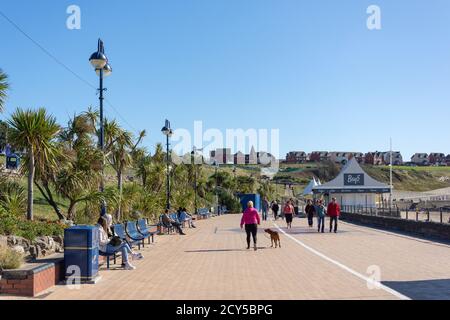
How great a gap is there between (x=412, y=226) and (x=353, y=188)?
28541 mm

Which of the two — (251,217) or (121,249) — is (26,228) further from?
(251,217)

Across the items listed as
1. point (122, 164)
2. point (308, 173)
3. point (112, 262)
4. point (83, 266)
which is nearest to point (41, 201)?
point (122, 164)

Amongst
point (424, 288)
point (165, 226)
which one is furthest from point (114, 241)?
point (165, 226)

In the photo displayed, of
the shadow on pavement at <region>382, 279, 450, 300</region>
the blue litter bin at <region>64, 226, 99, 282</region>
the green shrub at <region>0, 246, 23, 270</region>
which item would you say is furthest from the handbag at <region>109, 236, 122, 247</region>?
the shadow on pavement at <region>382, 279, 450, 300</region>

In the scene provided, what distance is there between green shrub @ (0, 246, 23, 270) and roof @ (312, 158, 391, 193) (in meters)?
44.3

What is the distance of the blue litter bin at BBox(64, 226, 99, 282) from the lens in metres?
10.0

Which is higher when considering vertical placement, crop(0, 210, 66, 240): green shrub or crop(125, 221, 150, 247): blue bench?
crop(0, 210, 66, 240): green shrub

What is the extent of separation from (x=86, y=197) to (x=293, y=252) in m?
6.50

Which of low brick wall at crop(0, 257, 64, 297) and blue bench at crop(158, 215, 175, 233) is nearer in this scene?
low brick wall at crop(0, 257, 64, 297)

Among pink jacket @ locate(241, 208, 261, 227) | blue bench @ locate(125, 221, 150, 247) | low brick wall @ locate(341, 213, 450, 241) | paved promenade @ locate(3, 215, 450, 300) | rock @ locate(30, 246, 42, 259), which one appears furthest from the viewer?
low brick wall @ locate(341, 213, 450, 241)

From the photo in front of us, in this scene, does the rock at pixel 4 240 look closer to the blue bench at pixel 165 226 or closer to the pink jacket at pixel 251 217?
the pink jacket at pixel 251 217

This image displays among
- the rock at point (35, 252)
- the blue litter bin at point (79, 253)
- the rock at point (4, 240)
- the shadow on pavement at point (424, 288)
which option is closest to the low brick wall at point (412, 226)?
the shadow on pavement at point (424, 288)

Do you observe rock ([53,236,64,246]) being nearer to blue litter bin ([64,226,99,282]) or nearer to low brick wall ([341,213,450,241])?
blue litter bin ([64,226,99,282])
